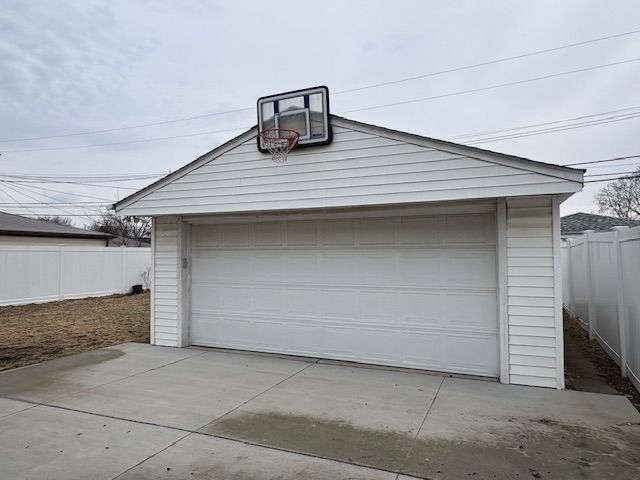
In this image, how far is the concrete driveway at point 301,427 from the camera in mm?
3203

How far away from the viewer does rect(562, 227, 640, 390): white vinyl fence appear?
196 inches

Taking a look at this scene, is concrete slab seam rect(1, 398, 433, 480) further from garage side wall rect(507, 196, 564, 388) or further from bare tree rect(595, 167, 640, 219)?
bare tree rect(595, 167, 640, 219)

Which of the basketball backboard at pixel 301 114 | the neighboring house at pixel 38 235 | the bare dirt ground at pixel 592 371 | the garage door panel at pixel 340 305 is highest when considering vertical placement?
the basketball backboard at pixel 301 114

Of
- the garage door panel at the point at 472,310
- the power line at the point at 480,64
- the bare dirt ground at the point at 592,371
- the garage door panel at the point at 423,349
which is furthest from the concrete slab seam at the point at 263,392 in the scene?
the power line at the point at 480,64

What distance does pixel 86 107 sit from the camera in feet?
48.5

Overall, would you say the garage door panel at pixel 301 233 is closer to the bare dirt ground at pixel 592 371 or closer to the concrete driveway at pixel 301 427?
the concrete driveway at pixel 301 427

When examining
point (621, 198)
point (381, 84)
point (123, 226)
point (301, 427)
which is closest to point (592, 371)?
point (301, 427)

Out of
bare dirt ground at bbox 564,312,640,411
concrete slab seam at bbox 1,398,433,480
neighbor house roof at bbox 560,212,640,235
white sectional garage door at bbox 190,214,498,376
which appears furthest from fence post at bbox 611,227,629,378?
neighbor house roof at bbox 560,212,640,235

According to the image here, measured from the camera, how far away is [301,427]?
13.1 feet

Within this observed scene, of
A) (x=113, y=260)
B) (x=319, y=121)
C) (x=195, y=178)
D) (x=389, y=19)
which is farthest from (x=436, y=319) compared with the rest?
(x=113, y=260)

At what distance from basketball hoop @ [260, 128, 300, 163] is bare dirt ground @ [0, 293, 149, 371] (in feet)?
15.0

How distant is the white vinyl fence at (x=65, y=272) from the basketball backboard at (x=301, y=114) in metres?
10.8

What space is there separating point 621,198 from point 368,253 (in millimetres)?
30722

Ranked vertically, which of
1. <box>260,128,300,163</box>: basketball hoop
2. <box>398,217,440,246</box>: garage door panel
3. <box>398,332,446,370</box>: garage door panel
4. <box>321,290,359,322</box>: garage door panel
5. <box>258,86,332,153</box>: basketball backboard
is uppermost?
<box>258,86,332,153</box>: basketball backboard
